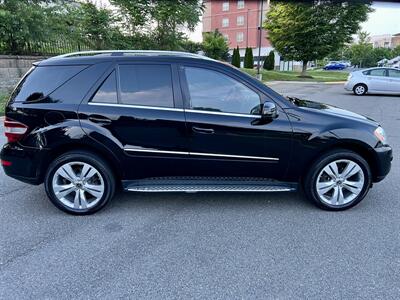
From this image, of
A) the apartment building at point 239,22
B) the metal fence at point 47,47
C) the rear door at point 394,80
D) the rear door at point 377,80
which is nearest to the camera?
the metal fence at point 47,47

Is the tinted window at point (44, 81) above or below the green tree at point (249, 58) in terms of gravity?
below

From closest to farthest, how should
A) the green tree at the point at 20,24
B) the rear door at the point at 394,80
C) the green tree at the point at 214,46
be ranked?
the green tree at the point at 20,24 → the rear door at the point at 394,80 → the green tree at the point at 214,46

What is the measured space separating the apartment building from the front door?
2087 inches

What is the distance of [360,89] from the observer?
16.1 m

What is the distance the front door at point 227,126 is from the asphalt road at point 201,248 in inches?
24.5

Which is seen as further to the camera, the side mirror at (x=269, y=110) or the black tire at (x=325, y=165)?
the black tire at (x=325, y=165)

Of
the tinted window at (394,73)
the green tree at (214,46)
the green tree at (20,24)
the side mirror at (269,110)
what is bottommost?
the side mirror at (269,110)

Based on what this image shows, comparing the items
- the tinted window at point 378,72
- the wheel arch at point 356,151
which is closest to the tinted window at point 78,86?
the wheel arch at point 356,151

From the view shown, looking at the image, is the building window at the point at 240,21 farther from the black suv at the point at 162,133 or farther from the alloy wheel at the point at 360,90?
the black suv at the point at 162,133

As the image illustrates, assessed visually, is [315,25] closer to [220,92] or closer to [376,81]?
[376,81]

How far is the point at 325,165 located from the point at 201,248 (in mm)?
1704

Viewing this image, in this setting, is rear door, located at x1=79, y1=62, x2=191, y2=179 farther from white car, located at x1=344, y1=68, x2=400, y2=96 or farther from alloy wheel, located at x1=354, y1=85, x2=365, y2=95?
alloy wheel, located at x1=354, y1=85, x2=365, y2=95

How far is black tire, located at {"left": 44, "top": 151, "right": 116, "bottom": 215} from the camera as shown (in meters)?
3.38

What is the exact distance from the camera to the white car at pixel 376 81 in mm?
15430
